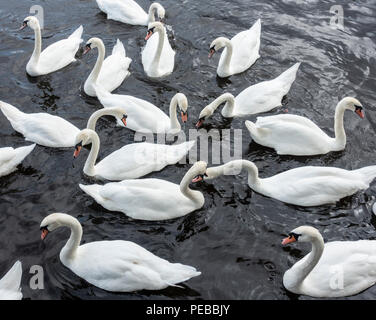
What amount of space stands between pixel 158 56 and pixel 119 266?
6580mm

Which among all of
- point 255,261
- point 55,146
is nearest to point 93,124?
point 55,146

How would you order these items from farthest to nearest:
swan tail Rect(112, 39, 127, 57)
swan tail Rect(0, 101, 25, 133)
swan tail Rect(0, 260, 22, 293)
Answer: swan tail Rect(112, 39, 127, 57)
swan tail Rect(0, 101, 25, 133)
swan tail Rect(0, 260, 22, 293)

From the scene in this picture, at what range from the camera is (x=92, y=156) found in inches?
408

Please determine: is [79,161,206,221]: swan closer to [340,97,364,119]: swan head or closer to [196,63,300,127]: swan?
[196,63,300,127]: swan

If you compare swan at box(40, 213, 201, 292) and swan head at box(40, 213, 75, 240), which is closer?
swan at box(40, 213, 201, 292)

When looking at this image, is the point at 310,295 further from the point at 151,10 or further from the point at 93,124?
the point at 151,10

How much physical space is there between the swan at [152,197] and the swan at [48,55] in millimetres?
5037

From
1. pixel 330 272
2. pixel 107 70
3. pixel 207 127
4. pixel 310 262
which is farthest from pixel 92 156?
pixel 330 272

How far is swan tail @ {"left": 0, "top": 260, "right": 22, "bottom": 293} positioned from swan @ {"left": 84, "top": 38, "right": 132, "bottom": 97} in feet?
17.9

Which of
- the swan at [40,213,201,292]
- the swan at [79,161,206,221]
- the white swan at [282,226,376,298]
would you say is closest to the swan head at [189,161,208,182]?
the swan at [79,161,206,221]

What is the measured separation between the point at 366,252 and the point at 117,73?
7338 millimetres

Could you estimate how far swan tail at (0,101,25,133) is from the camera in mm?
11406

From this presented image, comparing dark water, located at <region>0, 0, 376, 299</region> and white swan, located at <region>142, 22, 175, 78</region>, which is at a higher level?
white swan, located at <region>142, 22, 175, 78</region>

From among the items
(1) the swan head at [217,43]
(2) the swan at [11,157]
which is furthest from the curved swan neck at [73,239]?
(1) the swan head at [217,43]
